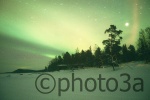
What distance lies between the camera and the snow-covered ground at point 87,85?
5580 mm

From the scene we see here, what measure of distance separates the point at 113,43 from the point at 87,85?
1.45 meters

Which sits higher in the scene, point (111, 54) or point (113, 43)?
point (113, 43)

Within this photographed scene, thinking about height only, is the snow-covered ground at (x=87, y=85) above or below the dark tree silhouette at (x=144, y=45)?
below

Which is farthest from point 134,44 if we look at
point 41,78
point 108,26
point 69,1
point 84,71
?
point 41,78

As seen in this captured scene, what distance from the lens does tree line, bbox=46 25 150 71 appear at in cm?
586

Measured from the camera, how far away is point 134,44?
19.4 ft

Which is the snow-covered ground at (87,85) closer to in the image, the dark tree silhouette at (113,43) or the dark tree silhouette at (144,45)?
the dark tree silhouette at (144,45)

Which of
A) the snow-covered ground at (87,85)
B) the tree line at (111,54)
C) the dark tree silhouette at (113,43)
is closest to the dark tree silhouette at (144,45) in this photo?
the tree line at (111,54)

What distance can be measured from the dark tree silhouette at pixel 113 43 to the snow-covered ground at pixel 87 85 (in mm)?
344

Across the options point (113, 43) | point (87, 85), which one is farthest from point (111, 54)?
point (87, 85)

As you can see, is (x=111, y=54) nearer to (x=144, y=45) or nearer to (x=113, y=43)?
(x=113, y=43)

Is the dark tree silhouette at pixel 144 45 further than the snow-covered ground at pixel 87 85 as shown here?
Yes

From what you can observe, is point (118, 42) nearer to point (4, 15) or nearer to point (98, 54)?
point (98, 54)

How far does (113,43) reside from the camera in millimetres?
5957
